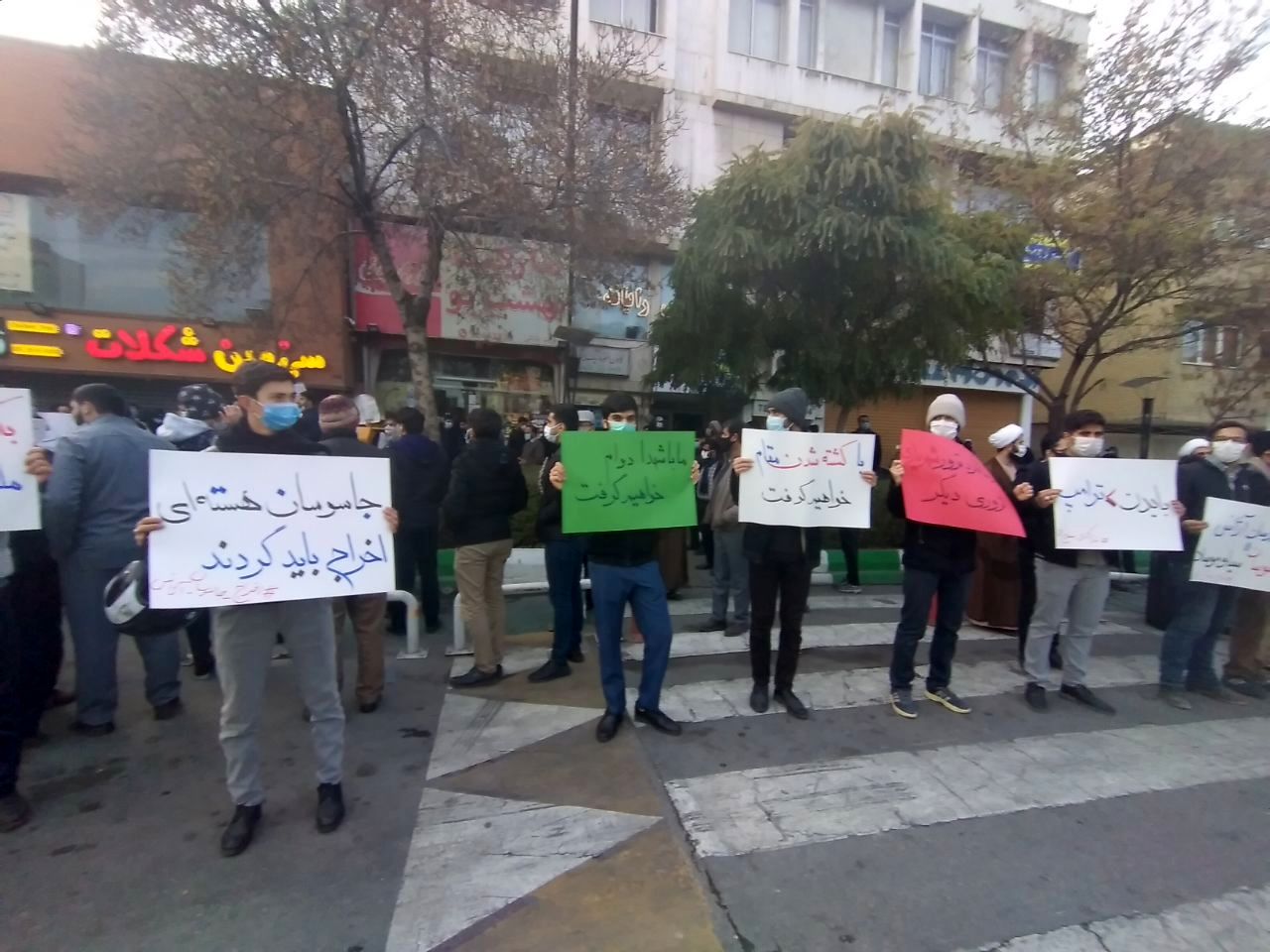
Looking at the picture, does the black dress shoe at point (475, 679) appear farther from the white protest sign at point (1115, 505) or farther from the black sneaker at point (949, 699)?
the white protest sign at point (1115, 505)

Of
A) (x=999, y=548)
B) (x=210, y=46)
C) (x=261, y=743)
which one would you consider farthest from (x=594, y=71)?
(x=261, y=743)

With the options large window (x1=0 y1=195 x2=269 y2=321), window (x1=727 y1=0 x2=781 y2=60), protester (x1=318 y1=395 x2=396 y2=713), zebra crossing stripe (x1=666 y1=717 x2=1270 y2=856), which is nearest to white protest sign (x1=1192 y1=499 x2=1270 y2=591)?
zebra crossing stripe (x1=666 y1=717 x2=1270 y2=856)

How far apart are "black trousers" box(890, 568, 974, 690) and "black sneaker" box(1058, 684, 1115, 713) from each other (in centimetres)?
94

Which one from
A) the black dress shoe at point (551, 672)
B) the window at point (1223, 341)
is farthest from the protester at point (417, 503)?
the window at point (1223, 341)

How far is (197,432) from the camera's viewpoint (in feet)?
15.8

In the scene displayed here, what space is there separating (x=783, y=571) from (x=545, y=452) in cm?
224

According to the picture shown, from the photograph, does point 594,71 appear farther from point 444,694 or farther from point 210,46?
point 444,694

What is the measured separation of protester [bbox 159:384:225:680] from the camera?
477cm

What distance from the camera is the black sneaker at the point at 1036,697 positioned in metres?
4.57

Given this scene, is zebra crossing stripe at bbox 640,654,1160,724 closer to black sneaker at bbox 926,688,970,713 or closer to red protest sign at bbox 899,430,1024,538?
black sneaker at bbox 926,688,970,713

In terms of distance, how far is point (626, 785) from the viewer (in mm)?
3506

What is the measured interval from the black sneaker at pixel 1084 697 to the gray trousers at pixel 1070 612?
0.04 meters

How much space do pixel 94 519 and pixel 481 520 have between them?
2.19 metres

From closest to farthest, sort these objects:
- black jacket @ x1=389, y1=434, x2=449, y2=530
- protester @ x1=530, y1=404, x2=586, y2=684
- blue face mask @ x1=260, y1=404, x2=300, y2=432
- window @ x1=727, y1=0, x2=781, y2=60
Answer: blue face mask @ x1=260, y1=404, x2=300, y2=432, protester @ x1=530, y1=404, x2=586, y2=684, black jacket @ x1=389, y1=434, x2=449, y2=530, window @ x1=727, y1=0, x2=781, y2=60
